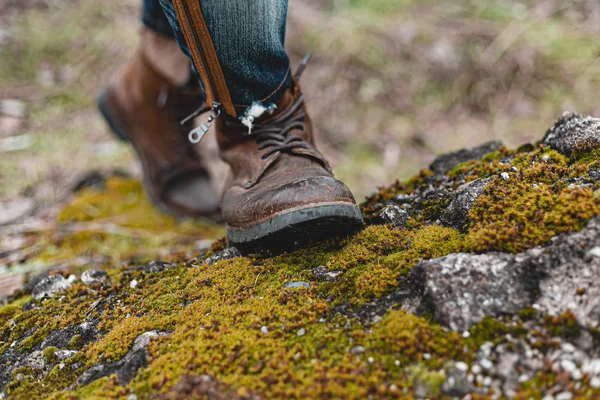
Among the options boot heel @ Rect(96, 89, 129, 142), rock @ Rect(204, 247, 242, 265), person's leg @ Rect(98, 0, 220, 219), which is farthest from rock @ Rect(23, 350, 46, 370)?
boot heel @ Rect(96, 89, 129, 142)

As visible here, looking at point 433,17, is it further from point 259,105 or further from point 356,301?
point 356,301

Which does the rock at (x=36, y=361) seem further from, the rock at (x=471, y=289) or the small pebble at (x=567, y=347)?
the small pebble at (x=567, y=347)

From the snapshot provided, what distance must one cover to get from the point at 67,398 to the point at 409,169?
3535 millimetres

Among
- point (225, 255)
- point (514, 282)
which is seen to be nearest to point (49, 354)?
point (225, 255)

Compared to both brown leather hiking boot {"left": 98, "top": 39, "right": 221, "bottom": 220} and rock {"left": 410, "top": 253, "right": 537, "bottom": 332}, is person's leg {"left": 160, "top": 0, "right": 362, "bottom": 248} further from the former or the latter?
brown leather hiking boot {"left": 98, "top": 39, "right": 221, "bottom": 220}

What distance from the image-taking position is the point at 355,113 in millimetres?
4852

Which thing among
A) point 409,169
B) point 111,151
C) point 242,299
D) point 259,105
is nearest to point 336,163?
point 409,169

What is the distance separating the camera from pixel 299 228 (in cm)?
161

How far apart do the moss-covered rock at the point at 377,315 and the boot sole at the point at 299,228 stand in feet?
0.16

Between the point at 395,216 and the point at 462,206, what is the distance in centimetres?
30

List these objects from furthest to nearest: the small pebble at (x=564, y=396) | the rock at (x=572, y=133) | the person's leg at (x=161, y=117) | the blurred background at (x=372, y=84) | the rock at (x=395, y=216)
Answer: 1. the blurred background at (x=372, y=84)
2. the person's leg at (x=161, y=117)
3. the rock at (x=395, y=216)
4. the rock at (x=572, y=133)
5. the small pebble at (x=564, y=396)

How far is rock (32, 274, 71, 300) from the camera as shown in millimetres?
1849

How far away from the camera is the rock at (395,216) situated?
1777 millimetres

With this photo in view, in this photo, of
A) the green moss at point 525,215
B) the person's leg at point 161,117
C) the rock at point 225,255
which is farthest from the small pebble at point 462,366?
the person's leg at point 161,117
